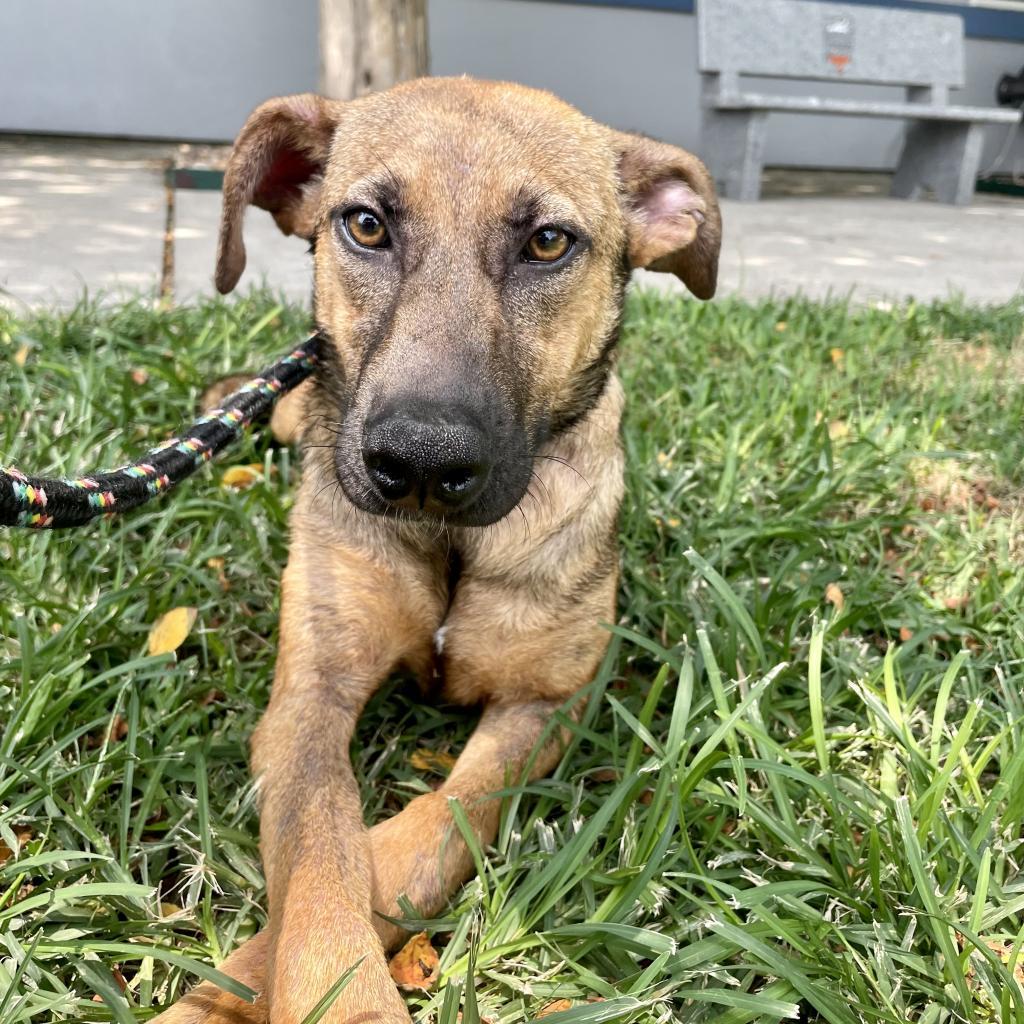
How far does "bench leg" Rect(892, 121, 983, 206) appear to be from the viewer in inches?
444

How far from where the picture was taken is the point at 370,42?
716 centimetres

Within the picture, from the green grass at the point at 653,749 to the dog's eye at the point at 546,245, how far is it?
829 millimetres

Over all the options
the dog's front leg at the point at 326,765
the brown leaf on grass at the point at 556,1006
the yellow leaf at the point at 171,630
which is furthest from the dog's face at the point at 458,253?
the brown leaf on grass at the point at 556,1006

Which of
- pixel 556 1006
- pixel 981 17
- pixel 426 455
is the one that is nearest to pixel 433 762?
pixel 556 1006

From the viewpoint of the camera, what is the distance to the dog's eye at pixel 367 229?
2256 millimetres

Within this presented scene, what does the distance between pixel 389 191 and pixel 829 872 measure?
1.79m

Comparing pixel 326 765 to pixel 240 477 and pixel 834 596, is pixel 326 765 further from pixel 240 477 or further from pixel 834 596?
pixel 834 596

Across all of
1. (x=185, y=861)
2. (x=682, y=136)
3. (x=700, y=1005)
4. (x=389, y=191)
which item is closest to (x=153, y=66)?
(x=682, y=136)

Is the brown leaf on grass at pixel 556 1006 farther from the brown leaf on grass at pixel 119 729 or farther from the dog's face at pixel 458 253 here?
the brown leaf on grass at pixel 119 729

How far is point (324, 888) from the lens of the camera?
166 cm

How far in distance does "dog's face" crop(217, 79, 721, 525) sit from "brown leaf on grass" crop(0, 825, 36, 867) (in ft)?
3.18

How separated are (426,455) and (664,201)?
142 cm

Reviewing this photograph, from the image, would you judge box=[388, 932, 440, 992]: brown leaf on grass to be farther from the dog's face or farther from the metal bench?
the metal bench

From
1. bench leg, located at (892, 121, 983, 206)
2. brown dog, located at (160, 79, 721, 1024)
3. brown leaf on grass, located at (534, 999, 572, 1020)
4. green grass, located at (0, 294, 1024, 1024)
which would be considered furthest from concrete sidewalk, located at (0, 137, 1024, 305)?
brown leaf on grass, located at (534, 999, 572, 1020)
